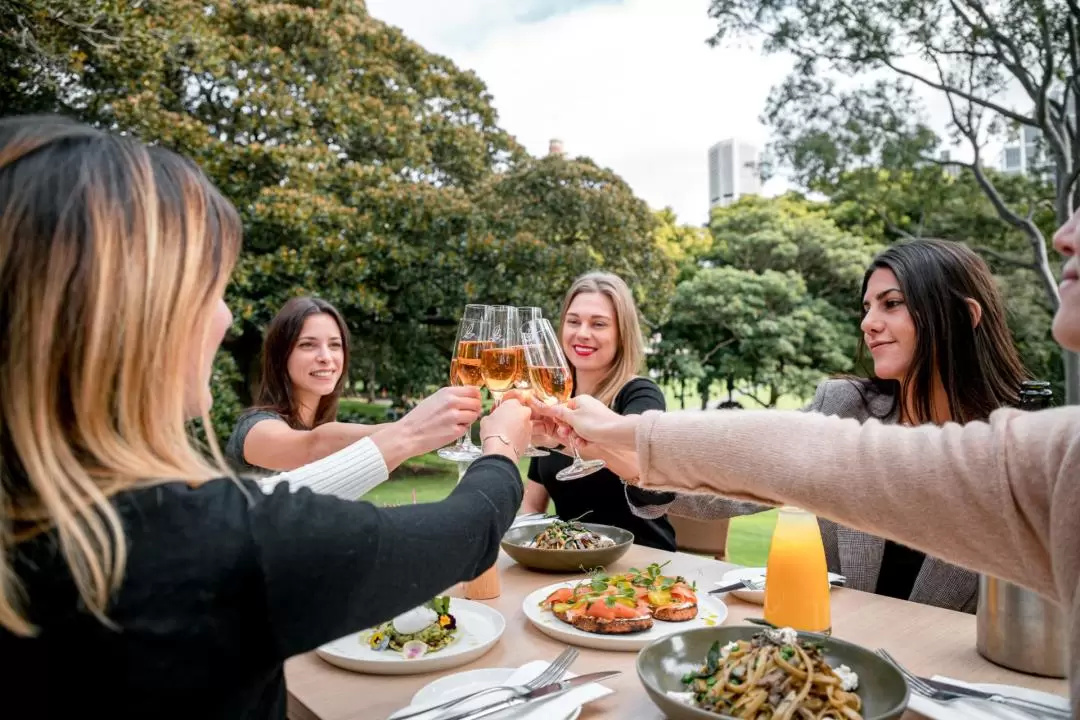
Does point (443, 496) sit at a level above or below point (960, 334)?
below

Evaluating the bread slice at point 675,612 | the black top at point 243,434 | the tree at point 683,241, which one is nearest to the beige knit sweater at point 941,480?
the bread slice at point 675,612

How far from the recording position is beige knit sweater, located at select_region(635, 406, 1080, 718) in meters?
1.12

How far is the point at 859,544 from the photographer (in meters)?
2.43

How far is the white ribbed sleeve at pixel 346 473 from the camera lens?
1850 millimetres

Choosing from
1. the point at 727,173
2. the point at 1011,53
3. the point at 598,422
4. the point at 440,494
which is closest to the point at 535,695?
the point at 598,422

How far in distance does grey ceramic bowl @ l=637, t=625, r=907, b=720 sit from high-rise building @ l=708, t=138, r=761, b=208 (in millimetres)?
25918

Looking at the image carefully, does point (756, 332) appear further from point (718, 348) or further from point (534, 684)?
point (534, 684)

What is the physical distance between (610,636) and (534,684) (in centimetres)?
32

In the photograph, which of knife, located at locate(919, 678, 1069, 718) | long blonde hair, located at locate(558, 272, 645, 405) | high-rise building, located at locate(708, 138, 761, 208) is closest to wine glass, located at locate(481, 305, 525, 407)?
knife, located at locate(919, 678, 1069, 718)

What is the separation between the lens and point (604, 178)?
995 cm

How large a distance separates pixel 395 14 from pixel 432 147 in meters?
2.05

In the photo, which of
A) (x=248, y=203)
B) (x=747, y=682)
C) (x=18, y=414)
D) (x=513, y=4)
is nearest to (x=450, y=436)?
(x=747, y=682)

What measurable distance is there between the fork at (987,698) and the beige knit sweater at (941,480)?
0.23 metres

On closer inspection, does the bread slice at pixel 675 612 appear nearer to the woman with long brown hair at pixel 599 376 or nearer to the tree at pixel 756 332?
the woman with long brown hair at pixel 599 376
